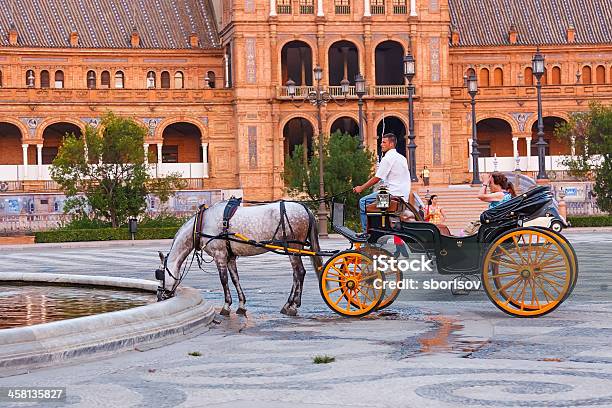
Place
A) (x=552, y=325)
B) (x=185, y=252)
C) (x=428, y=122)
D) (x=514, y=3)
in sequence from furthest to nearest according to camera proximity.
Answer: (x=514, y=3)
(x=428, y=122)
(x=185, y=252)
(x=552, y=325)

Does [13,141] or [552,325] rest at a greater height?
[13,141]

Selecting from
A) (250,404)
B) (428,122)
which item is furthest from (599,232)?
(250,404)

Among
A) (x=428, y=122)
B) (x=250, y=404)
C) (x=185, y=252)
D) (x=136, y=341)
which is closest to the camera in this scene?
(x=250, y=404)

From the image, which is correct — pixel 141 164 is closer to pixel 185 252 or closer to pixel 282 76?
pixel 282 76

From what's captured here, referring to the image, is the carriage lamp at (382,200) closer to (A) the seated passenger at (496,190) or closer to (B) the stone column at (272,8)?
(A) the seated passenger at (496,190)

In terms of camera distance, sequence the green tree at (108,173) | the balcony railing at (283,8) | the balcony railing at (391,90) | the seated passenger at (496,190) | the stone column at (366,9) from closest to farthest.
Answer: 1. the seated passenger at (496,190)
2. the green tree at (108,173)
3. the balcony railing at (283,8)
4. the balcony railing at (391,90)
5. the stone column at (366,9)

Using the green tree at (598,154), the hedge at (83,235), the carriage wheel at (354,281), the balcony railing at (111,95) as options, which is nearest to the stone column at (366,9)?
the balcony railing at (111,95)

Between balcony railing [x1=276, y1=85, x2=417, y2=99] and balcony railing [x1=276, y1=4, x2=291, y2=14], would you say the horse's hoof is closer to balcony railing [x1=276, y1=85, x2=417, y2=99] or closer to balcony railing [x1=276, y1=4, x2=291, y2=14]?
balcony railing [x1=276, y1=85, x2=417, y2=99]

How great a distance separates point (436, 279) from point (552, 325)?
8.56 ft

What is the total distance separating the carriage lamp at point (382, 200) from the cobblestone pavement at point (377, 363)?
4.08 feet

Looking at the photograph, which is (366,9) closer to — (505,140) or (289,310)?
(505,140)

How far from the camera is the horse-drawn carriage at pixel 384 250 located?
539 inches

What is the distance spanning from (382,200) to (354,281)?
102cm

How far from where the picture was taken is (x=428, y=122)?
69312mm
